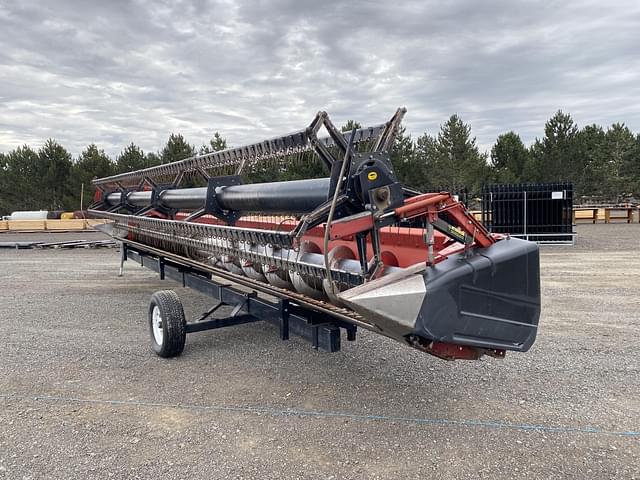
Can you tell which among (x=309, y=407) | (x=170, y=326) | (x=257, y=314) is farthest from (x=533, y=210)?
(x=309, y=407)

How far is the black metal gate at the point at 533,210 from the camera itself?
14883 millimetres

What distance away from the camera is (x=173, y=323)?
478 cm

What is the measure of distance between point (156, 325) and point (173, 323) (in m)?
0.44

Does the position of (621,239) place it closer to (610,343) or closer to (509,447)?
(610,343)

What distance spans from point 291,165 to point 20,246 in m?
14.7

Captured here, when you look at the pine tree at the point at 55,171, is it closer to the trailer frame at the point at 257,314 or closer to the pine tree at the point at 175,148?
the pine tree at the point at 175,148

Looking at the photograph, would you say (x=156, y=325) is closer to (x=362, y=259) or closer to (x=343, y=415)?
(x=343, y=415)

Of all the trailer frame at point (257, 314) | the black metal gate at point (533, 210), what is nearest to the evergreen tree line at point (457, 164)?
the black metal gate at point (533, 210)

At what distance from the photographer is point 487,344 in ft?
9.99

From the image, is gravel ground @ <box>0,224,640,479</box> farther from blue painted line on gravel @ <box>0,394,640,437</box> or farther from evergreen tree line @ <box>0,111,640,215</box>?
evergreen tree line @ <box>0,111,640,215</box>

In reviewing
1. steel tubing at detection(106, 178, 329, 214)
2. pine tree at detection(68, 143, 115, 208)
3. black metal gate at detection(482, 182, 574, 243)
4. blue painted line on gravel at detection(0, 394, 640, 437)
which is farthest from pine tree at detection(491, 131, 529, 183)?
blue painted line on gravel at detection(0, 394, 640, 437)

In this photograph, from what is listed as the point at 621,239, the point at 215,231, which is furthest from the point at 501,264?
the point at 621,239

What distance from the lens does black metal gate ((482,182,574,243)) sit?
1488cm

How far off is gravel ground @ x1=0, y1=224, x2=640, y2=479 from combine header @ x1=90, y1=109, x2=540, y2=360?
498 mm
